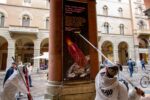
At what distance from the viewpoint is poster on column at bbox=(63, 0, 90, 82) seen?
16.7 ft

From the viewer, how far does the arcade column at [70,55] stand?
500 cm

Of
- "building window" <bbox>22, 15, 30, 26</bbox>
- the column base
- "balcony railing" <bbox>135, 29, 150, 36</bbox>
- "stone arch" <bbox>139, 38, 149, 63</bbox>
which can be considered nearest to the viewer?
the column base

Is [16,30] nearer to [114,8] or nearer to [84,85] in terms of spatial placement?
[114,8]

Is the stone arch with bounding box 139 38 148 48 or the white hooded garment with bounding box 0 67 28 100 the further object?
the stone arch with bounding box 139 38 148 48

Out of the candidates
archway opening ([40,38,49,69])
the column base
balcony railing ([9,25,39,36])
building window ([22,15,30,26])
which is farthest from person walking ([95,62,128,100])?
archway opening ([40,38,49,69])

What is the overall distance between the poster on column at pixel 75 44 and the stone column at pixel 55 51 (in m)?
0.15

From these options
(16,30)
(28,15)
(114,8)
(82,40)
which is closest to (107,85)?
(82,40)

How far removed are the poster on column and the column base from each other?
0.20 meters

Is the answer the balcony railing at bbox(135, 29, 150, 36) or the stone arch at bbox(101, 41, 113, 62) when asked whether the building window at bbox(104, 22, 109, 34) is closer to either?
the stone arch at bbox(101, 41, 113, 62)

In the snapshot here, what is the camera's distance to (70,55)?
5.14 metres

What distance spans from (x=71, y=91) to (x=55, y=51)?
1248mm

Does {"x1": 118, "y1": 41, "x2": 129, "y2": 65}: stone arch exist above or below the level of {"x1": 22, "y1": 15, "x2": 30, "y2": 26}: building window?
below

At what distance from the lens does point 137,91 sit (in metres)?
2.25

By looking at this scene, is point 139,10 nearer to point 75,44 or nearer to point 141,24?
point 141,24
